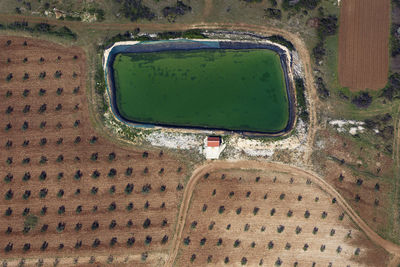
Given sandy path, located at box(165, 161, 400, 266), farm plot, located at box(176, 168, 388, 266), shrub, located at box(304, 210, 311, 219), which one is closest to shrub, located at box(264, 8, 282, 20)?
sandy path, located at box(165, 161, 400, 266)

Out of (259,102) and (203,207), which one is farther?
(259,102)

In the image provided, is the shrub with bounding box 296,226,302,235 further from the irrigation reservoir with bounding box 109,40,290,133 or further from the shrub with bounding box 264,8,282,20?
the shrub with bounding box 264,8,282,20

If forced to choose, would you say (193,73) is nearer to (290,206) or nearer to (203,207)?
(203,207)

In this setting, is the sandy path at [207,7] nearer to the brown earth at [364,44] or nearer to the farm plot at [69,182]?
the brown earth at [364,44]

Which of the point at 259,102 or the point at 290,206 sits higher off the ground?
the point at 259,102

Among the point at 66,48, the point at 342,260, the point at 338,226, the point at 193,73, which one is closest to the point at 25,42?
the point at 66,48

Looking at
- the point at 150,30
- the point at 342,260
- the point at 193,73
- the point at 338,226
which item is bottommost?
the point at 342,260
